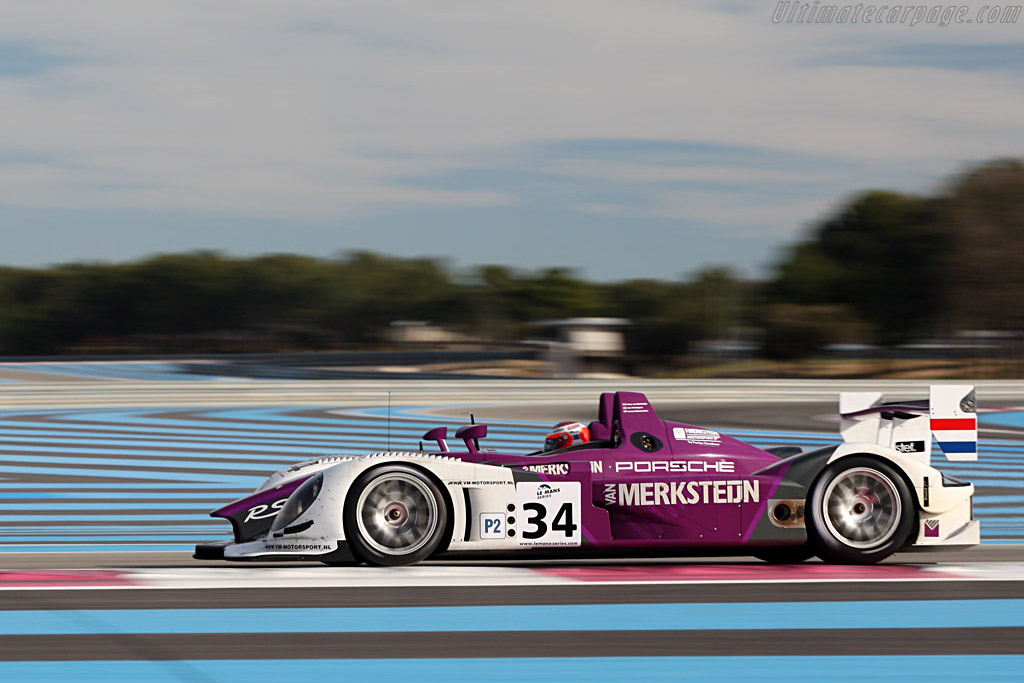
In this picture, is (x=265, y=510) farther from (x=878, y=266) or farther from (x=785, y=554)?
(x=878, y=266)

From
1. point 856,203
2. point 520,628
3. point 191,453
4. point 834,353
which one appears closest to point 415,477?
point 520,628

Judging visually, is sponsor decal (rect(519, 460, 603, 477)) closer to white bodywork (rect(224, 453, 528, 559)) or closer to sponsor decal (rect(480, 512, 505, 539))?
white bodywork (rect(224, 453, 528, 559))

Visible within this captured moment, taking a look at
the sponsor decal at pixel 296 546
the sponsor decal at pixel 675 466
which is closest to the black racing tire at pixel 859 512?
the sponsor decal at pixel 675 466

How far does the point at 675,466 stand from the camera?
5.95 metres

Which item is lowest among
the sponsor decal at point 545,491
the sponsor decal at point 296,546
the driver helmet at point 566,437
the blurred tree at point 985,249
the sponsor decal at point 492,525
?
the sponsor decal at point 296,546

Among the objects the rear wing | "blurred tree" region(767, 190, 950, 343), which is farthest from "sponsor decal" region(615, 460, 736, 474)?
"blurred tree" region(767, 190, 950, 343)

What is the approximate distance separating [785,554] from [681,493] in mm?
918

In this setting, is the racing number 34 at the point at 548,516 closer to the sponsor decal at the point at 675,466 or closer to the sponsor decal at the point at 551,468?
the sponsor decal at the point at 551,468

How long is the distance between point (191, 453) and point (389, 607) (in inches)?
337

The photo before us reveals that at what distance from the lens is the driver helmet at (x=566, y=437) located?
6273 mm

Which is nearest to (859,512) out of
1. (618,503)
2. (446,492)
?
(618,503)

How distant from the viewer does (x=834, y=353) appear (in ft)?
143

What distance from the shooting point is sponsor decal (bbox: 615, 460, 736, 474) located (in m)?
5.93

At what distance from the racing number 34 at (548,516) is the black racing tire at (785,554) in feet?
3.43
